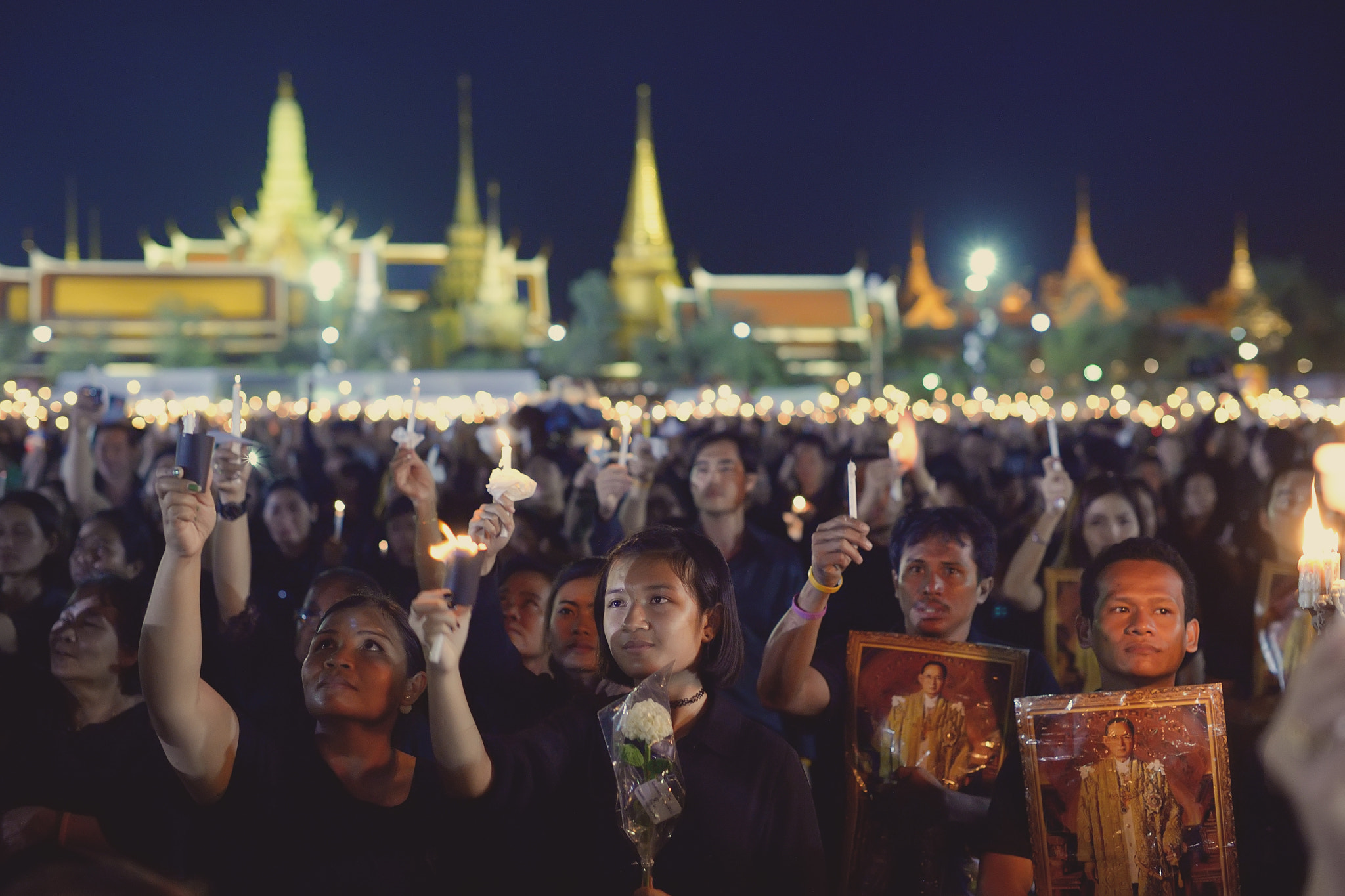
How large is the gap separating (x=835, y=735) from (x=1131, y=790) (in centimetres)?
80

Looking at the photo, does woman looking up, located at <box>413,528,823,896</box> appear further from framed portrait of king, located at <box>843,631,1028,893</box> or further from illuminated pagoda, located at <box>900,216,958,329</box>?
illuminated pagoda, located at <box>900,216,958,329</box>

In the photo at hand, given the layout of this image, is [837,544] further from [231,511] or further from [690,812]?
[231,511]

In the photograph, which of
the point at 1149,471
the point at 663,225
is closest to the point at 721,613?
the point at 1149,471

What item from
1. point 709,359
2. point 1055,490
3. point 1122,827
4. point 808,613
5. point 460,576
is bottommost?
point 1122,827

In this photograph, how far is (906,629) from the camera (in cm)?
381

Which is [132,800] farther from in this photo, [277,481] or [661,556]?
[277,481]

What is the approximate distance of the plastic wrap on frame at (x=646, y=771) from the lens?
8.41 ft

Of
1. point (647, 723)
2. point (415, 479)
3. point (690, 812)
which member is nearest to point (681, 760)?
point (690, 812)

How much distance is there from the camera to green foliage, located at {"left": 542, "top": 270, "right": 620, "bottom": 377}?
1972 inches

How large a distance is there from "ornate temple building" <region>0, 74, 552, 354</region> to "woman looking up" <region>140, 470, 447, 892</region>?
1569 inches

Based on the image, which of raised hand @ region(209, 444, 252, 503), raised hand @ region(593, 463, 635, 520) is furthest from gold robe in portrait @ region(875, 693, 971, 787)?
raised hand @ region(593, 463, 635, 520)

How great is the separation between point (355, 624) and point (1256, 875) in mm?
1885

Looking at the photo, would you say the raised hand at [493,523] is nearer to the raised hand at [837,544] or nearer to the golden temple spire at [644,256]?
the raised hand at [837,544]

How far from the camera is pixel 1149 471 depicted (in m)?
7.25
